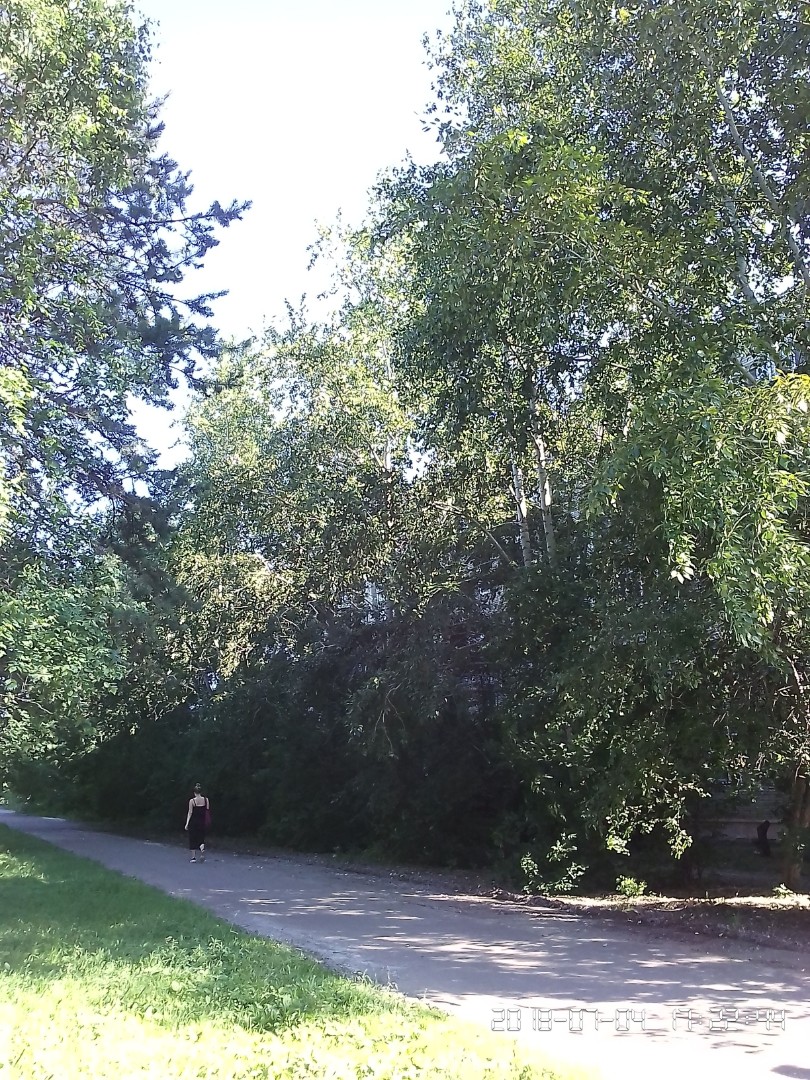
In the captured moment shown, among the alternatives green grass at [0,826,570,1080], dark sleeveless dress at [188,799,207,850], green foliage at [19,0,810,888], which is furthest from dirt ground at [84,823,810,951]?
green grass at [0,826,570,1080]

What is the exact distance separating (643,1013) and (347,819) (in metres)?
16.8

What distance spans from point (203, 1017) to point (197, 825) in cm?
1404

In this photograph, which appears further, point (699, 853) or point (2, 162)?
point (699, 853)

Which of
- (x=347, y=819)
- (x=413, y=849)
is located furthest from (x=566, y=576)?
(x=347, y=819)

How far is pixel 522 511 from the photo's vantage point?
16641mm

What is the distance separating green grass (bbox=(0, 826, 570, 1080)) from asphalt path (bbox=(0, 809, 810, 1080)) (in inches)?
24.9

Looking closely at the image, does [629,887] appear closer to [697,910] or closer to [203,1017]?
[697,910]

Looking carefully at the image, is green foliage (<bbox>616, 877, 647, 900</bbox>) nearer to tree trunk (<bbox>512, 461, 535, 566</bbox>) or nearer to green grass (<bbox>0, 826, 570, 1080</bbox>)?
tree trunk (<bbox>512, 461, 535, 566</bbox>)

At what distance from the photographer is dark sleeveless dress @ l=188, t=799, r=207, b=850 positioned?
19.4 metres

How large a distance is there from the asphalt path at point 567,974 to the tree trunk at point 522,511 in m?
6.09

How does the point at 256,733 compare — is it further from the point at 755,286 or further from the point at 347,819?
the point at 755,286

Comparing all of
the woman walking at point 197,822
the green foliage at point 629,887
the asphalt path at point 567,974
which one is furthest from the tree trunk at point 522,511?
the woman walking at point 197,822

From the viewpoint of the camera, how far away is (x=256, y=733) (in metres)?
25.3
